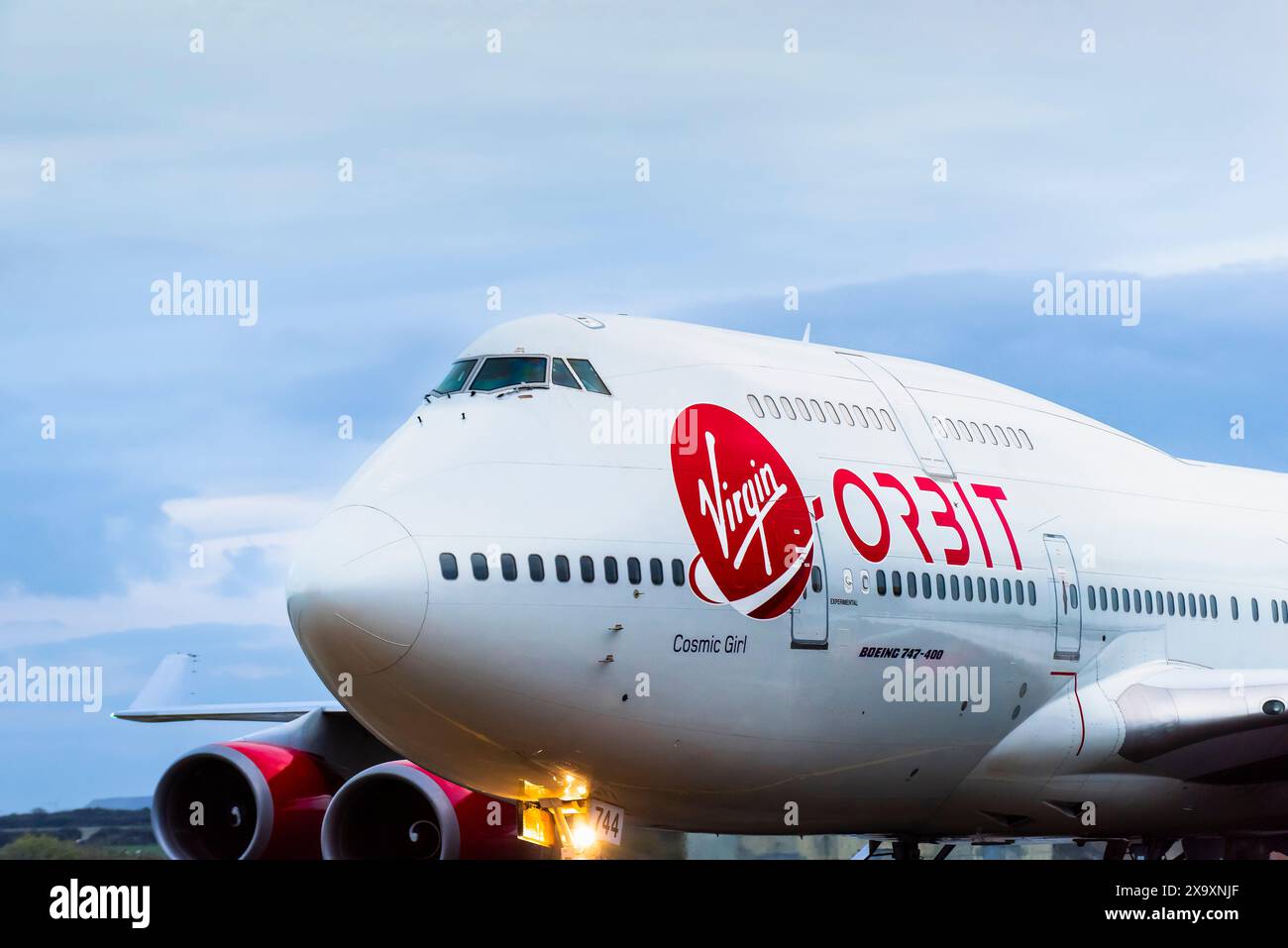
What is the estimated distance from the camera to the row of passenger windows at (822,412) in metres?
14.9

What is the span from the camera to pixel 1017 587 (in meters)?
16.2

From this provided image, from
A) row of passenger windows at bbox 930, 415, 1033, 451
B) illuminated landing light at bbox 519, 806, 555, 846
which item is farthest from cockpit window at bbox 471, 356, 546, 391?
row of passenger windows at bbox 930, 415, 1033, 451

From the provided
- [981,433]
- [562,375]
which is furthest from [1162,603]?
[562,375]

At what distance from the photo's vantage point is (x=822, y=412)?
15500 mm

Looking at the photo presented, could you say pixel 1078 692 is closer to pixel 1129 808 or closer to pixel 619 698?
pixel 1129 808

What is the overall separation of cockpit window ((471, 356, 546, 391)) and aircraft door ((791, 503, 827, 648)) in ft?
8.07

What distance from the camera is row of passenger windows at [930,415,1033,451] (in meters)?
16.8

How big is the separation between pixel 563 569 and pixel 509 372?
6.76 feet

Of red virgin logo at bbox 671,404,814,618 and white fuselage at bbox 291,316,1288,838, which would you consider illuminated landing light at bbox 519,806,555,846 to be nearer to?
white fuselage at bbox 291,316,1288,838
